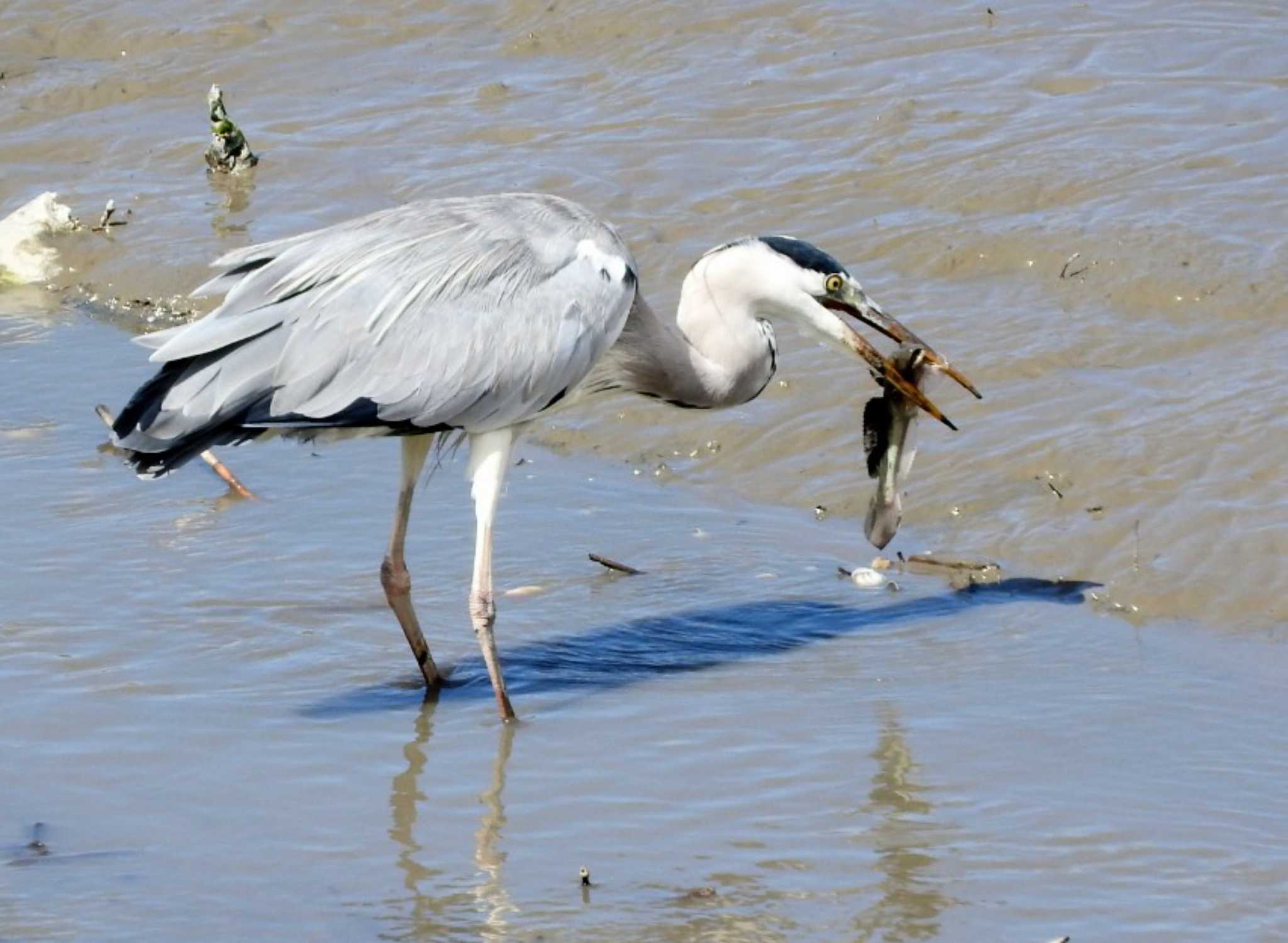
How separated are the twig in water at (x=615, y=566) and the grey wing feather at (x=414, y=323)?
0.88m

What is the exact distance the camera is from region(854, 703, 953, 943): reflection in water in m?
4.90

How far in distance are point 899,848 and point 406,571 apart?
2.09m

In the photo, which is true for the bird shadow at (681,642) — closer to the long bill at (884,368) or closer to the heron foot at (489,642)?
the heron foot at (489,642)

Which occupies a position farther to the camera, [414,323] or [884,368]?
[884,368]

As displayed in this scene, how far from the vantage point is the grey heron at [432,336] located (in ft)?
20.9

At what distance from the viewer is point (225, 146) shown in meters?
11.4

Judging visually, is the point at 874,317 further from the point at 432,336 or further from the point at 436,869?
the point at 436,869

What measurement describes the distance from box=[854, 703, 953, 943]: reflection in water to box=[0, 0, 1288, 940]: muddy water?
2 centimetres

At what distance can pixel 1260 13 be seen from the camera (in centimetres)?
1111

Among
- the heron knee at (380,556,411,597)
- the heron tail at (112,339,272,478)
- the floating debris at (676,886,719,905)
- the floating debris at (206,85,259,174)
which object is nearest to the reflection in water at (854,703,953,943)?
the floating debris at (676,886,719,905)

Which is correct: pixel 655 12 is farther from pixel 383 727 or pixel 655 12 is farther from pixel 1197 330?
pixel 383 727

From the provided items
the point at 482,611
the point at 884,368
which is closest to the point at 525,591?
the point at 482,611

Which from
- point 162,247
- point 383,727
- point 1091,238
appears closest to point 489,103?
point 162,247

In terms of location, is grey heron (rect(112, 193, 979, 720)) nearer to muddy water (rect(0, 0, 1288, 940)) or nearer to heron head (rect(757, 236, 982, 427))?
heron head (rect(757, 236, 982, 427))
